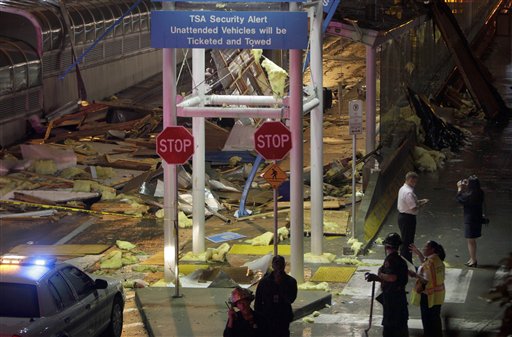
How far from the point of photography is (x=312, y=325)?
14906 mm

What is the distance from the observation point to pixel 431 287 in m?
13.2

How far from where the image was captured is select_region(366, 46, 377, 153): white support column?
76.7ft

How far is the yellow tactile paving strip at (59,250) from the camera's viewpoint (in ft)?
63.7

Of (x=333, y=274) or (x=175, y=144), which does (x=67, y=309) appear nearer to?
(x=175, y=144)

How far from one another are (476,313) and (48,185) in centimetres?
1234

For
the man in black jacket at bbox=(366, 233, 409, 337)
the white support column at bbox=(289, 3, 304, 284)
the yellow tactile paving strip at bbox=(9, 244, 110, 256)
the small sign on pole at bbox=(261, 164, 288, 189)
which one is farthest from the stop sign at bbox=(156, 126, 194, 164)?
the yellow tactile paving strip at bbox=(9, 244, 110, 256)

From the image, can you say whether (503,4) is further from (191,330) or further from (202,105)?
(191,330)

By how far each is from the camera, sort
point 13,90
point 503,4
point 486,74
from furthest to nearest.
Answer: point 503,4 < point 486,74 < point 13,90

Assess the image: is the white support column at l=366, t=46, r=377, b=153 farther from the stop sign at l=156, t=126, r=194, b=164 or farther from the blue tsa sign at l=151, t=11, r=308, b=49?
the stop sign at l=156, t=126, r=194, b=164

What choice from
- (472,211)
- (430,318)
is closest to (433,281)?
(430,318)

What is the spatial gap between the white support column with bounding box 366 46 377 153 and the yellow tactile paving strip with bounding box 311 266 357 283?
594 centimetres

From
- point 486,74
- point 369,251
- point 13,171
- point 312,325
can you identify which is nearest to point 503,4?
point 486,74

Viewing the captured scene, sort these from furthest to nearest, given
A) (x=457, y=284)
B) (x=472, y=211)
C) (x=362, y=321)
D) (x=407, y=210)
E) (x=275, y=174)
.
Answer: (x=472, y=211), (x=407, y=210), (x=457, y=284), (x=275, y=174), (x=362, y=321)

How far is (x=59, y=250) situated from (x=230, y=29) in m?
5.93
